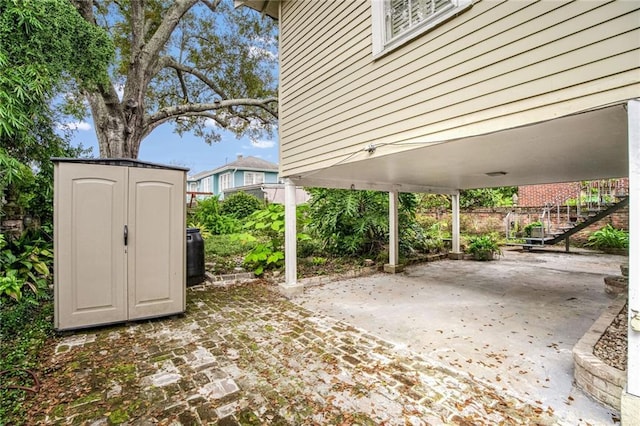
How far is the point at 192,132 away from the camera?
1191 cm

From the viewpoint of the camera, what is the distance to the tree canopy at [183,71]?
6.95 meters

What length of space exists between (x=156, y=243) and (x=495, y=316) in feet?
15.0

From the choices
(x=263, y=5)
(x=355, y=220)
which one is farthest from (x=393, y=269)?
(x=263, y=5)

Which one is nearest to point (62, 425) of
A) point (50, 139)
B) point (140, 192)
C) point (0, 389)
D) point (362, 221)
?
point (0, 389)

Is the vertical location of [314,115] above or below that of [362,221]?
above

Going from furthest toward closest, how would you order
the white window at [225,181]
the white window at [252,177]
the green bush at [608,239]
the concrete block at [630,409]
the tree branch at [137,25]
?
the white window at [225,181] → the white window at [252,177] → the green bush at [608,239] → the tree branch at [137,25] → the concrete block at [630,409]

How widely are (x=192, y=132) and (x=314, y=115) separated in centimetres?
919

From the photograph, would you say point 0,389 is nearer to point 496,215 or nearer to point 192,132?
point 192,132

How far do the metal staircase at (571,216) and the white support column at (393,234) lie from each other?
5120 mm

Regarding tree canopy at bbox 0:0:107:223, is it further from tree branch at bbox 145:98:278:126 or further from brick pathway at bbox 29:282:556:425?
tree branch at bbox 145:98:278:126

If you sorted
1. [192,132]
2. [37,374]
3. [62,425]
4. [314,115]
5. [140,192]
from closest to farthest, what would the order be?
[62,425]
[37,374]
[140,192]
[314,115]
[192,132]

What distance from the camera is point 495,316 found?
3.97 meters

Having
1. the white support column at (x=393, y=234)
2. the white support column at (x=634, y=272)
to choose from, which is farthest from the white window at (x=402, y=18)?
the white support column at (x=393, y=234)

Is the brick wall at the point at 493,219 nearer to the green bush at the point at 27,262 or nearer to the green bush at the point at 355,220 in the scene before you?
the green bush at the point at 355,220
